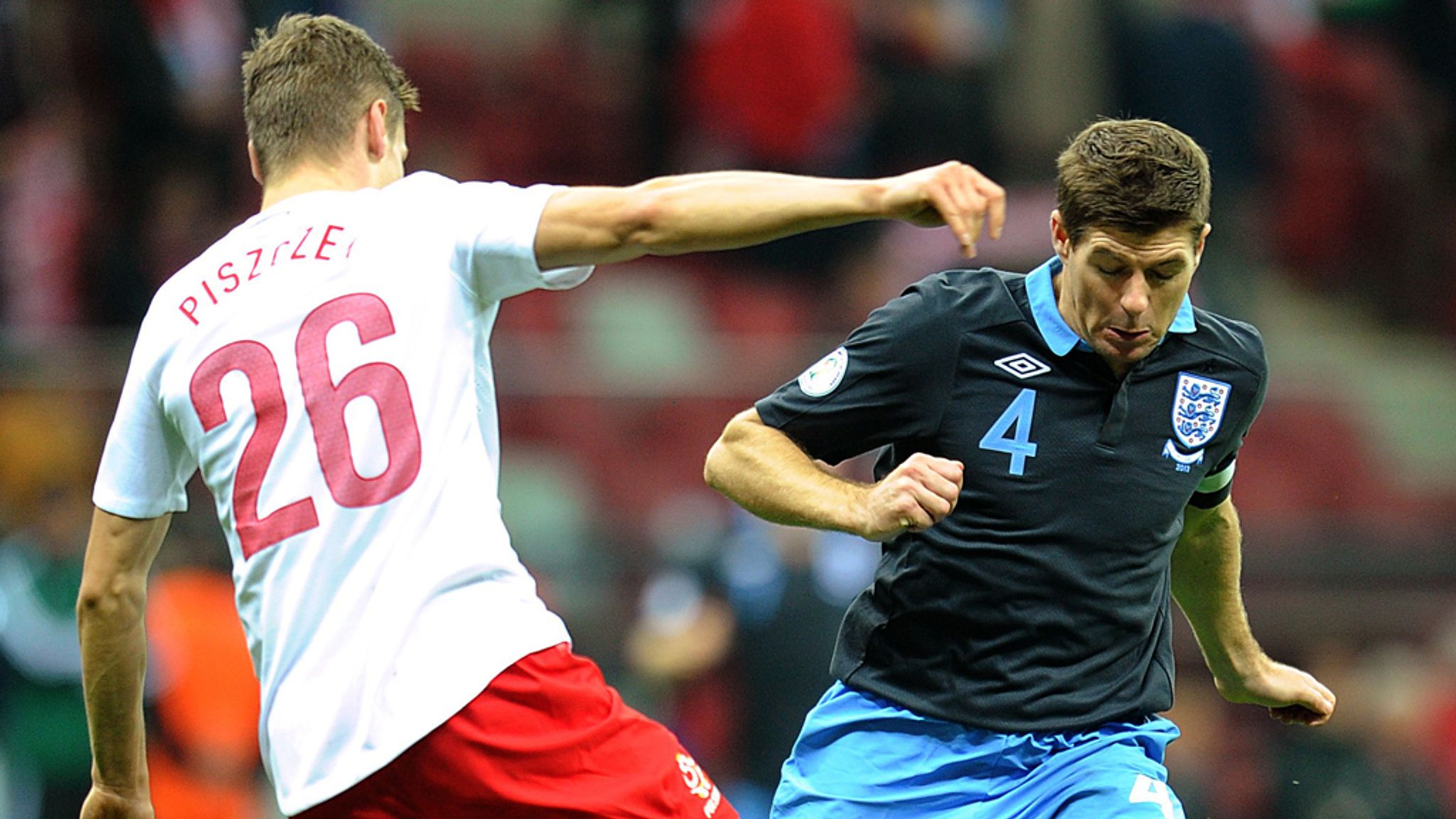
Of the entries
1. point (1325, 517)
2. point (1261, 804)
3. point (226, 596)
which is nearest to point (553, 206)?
point (226, 596)

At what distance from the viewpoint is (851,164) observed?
11398 mm

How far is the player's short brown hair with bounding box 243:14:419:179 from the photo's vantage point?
13.0 feet

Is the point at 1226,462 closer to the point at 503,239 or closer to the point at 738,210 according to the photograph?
the point at 738,210

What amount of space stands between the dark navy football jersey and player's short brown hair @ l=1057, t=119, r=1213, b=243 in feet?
0.79

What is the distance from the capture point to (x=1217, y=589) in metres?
4.47

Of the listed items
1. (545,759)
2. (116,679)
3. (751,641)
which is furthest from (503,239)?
(751,641)

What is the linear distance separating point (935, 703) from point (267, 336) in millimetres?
1550

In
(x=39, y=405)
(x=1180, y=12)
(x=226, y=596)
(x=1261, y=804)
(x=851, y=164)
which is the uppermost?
(x=1180, y=12)

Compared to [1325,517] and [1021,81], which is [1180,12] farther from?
[1325,517]

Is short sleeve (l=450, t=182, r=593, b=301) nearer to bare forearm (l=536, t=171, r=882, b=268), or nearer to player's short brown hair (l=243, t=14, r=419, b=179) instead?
bare forearm (l=536, t=171, r=882, b=268)

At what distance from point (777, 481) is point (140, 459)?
1.29 m

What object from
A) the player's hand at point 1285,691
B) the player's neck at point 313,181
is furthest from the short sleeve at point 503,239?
the player's hand at point 1285,691

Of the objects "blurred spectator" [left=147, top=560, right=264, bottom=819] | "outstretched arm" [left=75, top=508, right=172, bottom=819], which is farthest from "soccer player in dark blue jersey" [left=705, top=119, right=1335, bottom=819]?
"blurred spectator" [left=147, top=560, right=264, bottom=819]

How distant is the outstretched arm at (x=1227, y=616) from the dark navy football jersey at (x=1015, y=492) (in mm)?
281
